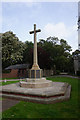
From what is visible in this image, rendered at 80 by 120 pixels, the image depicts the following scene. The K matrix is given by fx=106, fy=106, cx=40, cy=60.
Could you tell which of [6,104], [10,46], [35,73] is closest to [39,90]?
[6,104]

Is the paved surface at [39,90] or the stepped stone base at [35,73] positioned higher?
the stepped stone base at [35,73]

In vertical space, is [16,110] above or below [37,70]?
below

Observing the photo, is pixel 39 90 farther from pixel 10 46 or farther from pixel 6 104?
pixel 10 46

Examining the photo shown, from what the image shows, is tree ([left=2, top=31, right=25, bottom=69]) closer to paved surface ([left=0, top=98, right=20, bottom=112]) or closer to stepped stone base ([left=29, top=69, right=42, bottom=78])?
stepped stone base ([left=29, top=69, right=42, bottom=78])

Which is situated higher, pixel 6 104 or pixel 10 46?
pixel 10 46

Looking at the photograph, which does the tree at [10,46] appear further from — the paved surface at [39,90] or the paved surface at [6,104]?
the paved surface at [6,104]

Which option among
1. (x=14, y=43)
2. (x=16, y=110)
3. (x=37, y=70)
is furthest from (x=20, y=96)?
(x=14, y=43)

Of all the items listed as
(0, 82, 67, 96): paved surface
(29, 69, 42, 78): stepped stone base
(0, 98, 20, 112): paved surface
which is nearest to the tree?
(29, 69, 42, 78): stepped stone base

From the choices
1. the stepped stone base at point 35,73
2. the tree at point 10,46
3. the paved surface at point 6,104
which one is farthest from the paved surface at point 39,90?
the tree at point 10,46

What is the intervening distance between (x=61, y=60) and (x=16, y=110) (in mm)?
33812

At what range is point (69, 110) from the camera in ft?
17.9

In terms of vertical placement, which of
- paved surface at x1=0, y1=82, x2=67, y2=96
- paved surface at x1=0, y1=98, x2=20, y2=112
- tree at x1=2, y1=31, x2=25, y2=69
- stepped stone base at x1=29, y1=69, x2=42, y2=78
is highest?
tree at x1=2, y1=31, x2=25, y2=69

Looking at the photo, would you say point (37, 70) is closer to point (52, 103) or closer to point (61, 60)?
point (52, 103)

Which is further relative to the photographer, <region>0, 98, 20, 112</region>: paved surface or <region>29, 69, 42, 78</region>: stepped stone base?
<region>29, 69, 42, 78</region>: stepped stone base
